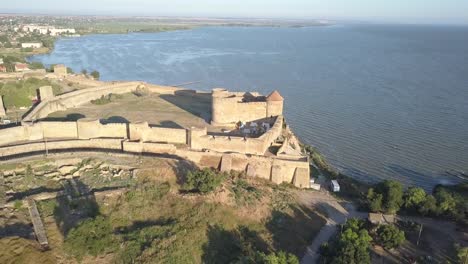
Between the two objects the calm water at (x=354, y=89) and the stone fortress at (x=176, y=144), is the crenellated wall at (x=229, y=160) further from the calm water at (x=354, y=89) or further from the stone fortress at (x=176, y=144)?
the calm water at (x=354, y=89)

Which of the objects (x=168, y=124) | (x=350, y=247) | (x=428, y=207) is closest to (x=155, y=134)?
(x=168, y=124)

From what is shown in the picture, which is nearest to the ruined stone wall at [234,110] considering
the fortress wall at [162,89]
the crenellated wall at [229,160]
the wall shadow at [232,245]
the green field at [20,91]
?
the crenellated wall at [229,160]

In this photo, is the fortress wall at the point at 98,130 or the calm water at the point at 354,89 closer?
the fortress wall at the point at 98,130

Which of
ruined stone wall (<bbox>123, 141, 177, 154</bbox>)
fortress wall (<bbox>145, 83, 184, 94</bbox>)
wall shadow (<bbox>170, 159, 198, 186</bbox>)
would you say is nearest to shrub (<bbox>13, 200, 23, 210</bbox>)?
ruined stone wall (<bbox>123, 141, 177, 154</bbox>)

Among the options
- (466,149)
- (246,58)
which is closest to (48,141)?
(466,149)

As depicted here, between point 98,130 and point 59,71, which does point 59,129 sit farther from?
point 59,71

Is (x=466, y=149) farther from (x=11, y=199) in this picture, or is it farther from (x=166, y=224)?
(x=11, y=199)
